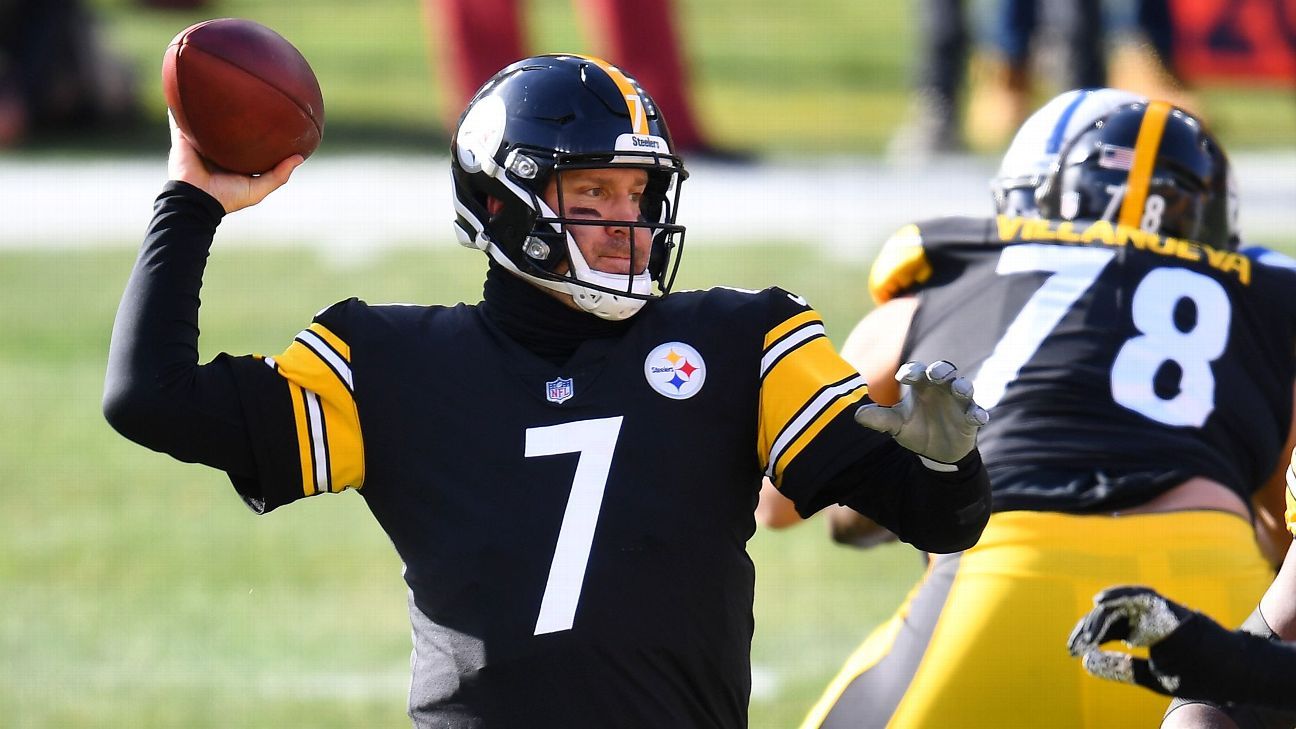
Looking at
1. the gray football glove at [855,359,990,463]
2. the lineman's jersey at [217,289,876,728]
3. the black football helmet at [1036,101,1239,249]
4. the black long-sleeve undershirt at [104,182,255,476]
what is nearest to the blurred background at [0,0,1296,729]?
the black football helmet at [1036,101,1239,249]

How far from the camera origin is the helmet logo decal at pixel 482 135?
129 inches

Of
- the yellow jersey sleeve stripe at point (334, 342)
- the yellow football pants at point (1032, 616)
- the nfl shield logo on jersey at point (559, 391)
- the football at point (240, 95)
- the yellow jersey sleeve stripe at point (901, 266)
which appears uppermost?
the football at point (240, 95)

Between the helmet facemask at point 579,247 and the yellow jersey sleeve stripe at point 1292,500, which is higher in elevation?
the helmet facemask at point 579,247

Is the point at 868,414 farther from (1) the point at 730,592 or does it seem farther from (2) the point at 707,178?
(2) the point at 707,178

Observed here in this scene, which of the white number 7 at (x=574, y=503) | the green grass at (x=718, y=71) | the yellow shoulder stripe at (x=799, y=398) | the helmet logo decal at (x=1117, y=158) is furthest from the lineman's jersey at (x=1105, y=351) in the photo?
the green grass at (x=718, y=71)

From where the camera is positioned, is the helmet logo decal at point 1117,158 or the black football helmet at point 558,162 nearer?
the black football helmet at point 558,162

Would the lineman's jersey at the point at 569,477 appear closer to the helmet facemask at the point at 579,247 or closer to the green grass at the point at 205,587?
the helmet facemask at the point at 579,247

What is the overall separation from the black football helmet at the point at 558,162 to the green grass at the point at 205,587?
7.39 feet

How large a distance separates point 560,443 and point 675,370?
0.22 metres

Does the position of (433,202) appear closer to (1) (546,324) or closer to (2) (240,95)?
(2) (240,95)

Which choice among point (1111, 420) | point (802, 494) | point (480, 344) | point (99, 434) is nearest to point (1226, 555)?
point (1111, 420)

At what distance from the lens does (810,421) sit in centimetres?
302

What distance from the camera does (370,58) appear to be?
1661 cm

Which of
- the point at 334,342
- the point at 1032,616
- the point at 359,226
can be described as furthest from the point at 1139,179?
the point at 359,226
